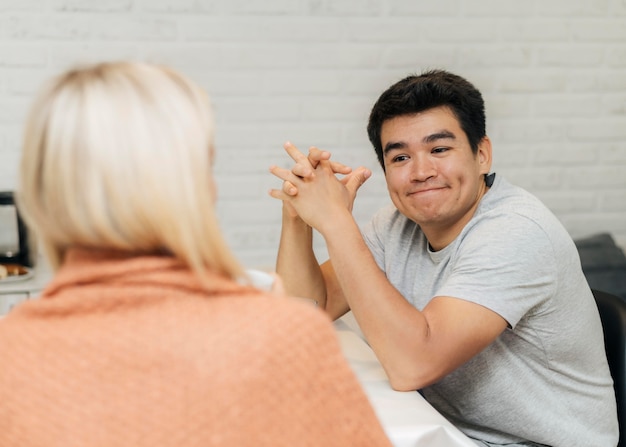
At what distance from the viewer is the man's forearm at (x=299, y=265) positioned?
1839 millimetres

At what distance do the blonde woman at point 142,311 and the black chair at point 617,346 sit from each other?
93 centimetres

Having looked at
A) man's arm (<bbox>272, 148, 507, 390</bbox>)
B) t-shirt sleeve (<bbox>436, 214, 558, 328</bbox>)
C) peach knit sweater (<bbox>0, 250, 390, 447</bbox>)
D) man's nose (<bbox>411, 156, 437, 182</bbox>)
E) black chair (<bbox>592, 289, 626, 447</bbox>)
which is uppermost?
man's nose (<bbox>411, 156, 437, 182</bbox>)

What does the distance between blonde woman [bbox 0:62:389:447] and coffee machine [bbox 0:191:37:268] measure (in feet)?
5.04

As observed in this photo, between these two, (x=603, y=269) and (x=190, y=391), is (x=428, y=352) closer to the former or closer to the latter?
(x=190, y=391)

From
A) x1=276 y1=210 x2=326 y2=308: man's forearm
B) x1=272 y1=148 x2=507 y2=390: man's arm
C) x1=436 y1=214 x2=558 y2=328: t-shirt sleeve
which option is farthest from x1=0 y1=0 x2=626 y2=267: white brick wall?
x1=436 y1=214 x2=558 y2=328: t-shirt sleeve

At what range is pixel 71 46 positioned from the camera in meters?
2.41

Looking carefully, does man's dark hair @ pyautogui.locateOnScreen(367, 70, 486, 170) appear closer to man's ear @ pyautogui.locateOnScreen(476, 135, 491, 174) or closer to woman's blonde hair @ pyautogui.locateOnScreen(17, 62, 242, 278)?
man's ear @ pyautogui.locateOnScreen(476, 135, 491, 174)

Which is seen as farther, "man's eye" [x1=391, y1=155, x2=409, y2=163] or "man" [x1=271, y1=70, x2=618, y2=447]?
"man's eye" [x1=391, y1=155, x2=409, y2=163]

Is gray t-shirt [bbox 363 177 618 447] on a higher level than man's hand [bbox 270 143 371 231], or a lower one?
lower

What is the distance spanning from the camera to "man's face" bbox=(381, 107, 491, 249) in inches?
65.9

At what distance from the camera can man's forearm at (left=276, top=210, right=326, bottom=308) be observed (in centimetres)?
184

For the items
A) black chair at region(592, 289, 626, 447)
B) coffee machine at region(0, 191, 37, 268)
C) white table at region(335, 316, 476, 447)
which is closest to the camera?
white table at region(335, 316, 476, 447)

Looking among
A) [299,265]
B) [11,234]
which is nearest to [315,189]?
[299,265]

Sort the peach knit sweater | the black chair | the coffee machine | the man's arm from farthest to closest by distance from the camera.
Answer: the coffee machine < the black chair < the man's arm < the peach knit sweater
